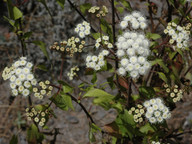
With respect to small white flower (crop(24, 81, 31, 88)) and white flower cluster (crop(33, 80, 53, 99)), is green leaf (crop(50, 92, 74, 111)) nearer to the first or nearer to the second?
white flower cluster (crop(33, 80, 53, 99))

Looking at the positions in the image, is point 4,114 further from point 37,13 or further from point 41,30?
point 37,13

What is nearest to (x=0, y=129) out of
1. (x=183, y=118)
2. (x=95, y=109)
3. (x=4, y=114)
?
(x=4, y=114)

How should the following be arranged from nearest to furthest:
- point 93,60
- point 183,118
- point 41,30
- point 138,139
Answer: point 93,60
point 138,139
point 183,118
point 41,30

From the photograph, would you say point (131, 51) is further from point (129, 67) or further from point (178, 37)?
point (178, 37)

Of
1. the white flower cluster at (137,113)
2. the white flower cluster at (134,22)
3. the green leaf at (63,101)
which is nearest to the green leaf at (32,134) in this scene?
the green leaf at (63,101)

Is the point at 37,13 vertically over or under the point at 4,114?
over
